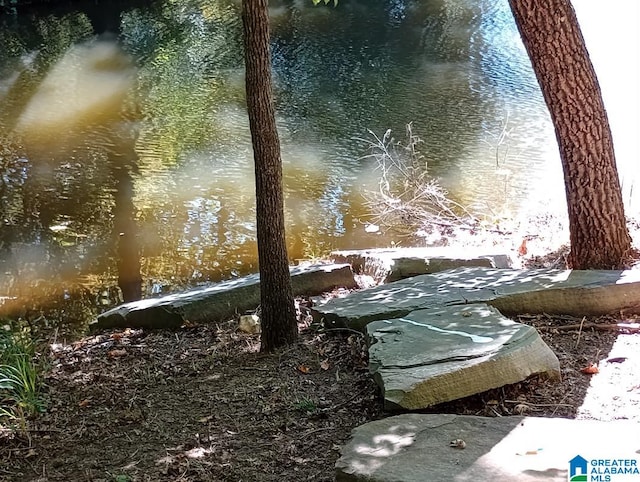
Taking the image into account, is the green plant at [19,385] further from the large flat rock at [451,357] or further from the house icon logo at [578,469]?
the house icon logo at [578,469]

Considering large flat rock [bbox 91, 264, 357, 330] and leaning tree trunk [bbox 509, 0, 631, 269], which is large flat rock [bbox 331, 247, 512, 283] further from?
leaning tree trunk [bbox 509, 0, 631, 269]

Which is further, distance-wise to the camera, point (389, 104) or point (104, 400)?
point (389, 104)

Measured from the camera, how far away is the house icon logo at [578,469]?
7.85 feet

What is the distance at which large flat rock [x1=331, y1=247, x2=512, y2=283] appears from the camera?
17.5 ft

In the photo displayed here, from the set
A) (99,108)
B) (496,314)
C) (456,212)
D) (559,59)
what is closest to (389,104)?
(456,212)

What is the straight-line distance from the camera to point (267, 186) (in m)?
4.02

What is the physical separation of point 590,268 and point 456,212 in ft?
11.2

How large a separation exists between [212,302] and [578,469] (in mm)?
3172

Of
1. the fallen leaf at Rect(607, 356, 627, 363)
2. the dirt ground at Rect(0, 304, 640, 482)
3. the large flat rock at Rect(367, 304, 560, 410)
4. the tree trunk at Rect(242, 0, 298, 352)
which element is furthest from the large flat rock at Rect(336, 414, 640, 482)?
the tree trunk at Rect(242, 0, 298, 352)

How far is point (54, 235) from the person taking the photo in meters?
8.09

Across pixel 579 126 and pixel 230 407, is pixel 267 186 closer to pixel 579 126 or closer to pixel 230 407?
pixel 230 407

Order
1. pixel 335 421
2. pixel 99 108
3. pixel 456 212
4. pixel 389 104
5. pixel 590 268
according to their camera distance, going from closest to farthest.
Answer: pixel 335 421 → pixel 590 268 → pixel 456 212 → pixel 389 104 → pixel 99 108

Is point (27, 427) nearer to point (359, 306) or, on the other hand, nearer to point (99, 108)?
point (359, 306)

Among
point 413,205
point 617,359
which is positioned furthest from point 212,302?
point 413,205
